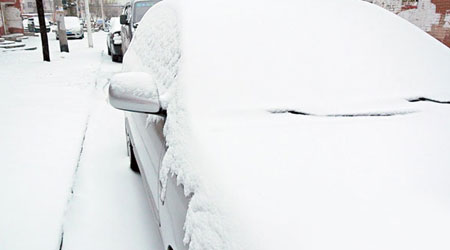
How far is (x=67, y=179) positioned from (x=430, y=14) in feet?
21.9

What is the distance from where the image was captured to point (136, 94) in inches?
72.4

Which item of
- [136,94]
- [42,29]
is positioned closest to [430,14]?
[136,94]

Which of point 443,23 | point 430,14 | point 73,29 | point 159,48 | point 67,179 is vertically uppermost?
point 430,14

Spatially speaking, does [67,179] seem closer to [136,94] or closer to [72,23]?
[136,94]

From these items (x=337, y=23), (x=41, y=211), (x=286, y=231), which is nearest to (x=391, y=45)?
(x=337, y=23)

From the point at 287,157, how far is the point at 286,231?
0.37m

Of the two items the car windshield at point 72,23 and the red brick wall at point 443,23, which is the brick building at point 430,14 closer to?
the red brick wall at point 443,23

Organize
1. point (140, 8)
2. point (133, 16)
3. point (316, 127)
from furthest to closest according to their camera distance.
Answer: point (140, 8)
point (133, 16)
point (316, 127)

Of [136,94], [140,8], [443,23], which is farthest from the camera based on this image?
[140,8]

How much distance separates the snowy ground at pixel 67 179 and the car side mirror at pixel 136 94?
1.07m

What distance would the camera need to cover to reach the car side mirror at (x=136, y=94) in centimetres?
183

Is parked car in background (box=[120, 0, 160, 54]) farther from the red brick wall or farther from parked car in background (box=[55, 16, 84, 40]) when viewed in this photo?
parked car in background (box=[55, 16, 84, 40])

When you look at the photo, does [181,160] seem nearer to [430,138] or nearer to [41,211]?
[430,138]

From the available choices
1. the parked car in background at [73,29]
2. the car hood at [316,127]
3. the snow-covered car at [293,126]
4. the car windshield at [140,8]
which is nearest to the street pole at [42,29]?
the car windshield at [140,8]
